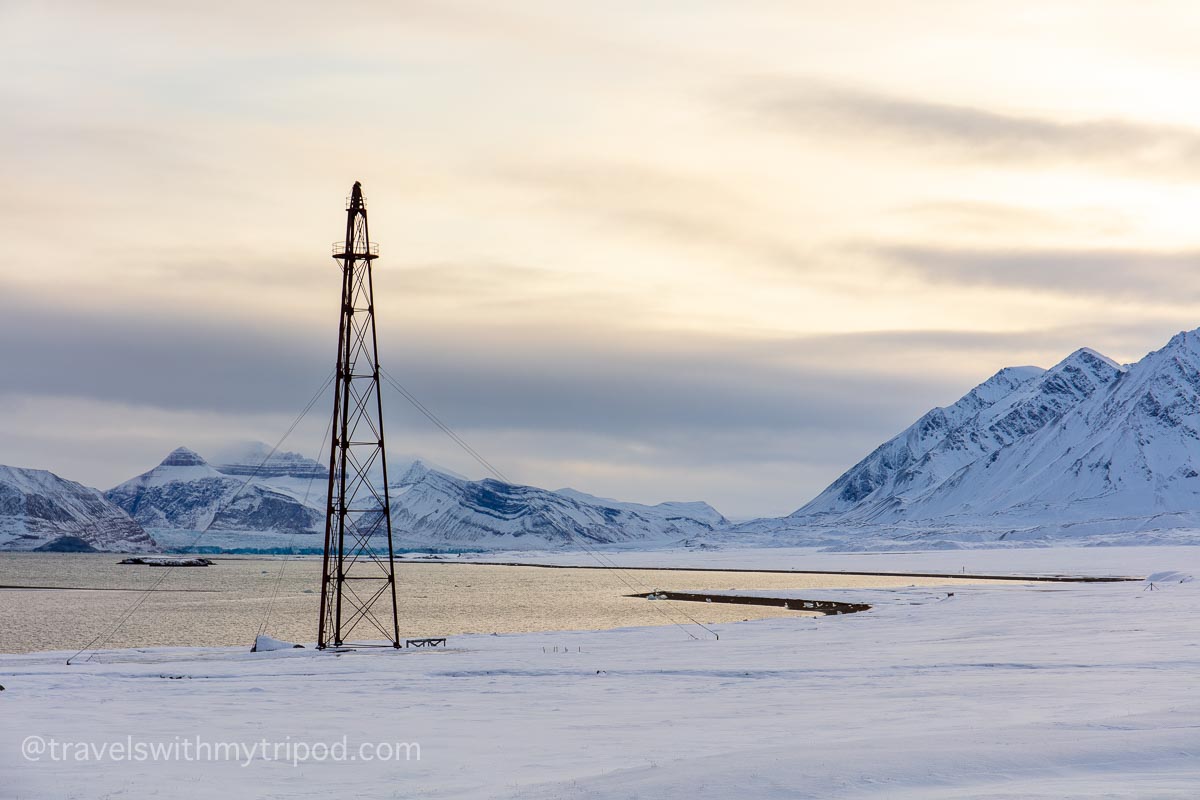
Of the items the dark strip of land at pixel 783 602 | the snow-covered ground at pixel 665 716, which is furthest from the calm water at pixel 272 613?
the snow-covered ground at pixel 665 716

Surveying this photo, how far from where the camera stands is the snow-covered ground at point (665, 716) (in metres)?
19.6

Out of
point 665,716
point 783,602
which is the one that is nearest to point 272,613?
point 783,602

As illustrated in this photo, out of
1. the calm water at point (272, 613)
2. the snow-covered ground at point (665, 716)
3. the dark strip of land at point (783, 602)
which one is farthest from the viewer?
the dark strip of land at point (783, 602)

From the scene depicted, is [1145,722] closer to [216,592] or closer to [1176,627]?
[1176,627]

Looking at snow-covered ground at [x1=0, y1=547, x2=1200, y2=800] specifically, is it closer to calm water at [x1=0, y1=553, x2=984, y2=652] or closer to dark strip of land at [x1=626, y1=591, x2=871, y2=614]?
calm water at [x1=0, y1=553, x2=984, y2=652]

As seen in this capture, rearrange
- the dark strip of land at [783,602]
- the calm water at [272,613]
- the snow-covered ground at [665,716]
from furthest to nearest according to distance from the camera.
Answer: the dark strip of land at [783,602] → the calm water at [272,613] → the snow-covered ground at [665,716]

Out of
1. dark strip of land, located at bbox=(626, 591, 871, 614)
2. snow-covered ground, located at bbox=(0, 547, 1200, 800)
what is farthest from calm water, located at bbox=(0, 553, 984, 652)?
snow-covered ground, located at bbox=(0, 547, 1200, 800)

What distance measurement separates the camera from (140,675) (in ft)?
128

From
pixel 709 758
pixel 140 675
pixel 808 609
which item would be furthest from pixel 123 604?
pixel 709 758

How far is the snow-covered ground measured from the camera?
19609 mm

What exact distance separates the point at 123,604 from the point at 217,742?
348 ft

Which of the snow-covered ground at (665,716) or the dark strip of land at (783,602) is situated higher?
the snow-covered ground at (665,716)

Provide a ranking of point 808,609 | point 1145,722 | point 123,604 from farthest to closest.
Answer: point 123,604
point 808,609
point 1145,722

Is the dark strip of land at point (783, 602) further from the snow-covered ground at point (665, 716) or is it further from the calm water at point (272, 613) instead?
the snow-covered ground at point (665, 716)
